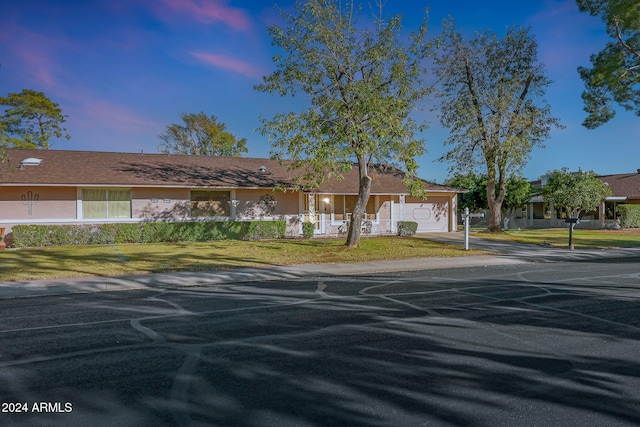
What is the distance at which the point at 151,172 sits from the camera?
22.8 metres

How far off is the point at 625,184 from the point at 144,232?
137 feet

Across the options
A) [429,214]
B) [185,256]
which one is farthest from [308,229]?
[429,214]

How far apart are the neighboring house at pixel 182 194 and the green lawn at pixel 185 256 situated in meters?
2.97

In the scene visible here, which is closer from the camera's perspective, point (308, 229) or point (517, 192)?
point (308, 229)

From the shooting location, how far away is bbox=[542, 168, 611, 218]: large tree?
101ft

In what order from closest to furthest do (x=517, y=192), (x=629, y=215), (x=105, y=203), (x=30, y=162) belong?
1. (x=105, y=203)
2. (x=30, y=162)
3. (x=629, y=215)
4. (x=517, y=192)

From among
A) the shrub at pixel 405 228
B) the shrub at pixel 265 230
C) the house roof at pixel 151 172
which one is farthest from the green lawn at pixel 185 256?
the shrub at pixel 405 228

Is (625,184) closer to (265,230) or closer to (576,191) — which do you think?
(576,191)

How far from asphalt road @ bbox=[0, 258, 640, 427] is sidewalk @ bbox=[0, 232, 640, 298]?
1.09 m

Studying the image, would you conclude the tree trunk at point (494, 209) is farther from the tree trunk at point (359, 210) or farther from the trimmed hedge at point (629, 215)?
the tree trunk at point (359, 210)

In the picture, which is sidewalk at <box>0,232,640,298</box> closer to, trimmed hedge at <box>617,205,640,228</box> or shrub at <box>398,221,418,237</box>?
shrub at <box>398,221,418,237</box>

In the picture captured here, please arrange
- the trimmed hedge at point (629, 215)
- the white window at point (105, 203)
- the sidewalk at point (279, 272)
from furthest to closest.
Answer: the trimmed hedge at point (629, 215) → the white window at point (105, 203) → the sidewalk at point (279, 272)

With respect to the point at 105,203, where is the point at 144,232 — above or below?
below

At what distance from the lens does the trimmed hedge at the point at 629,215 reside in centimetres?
3238
